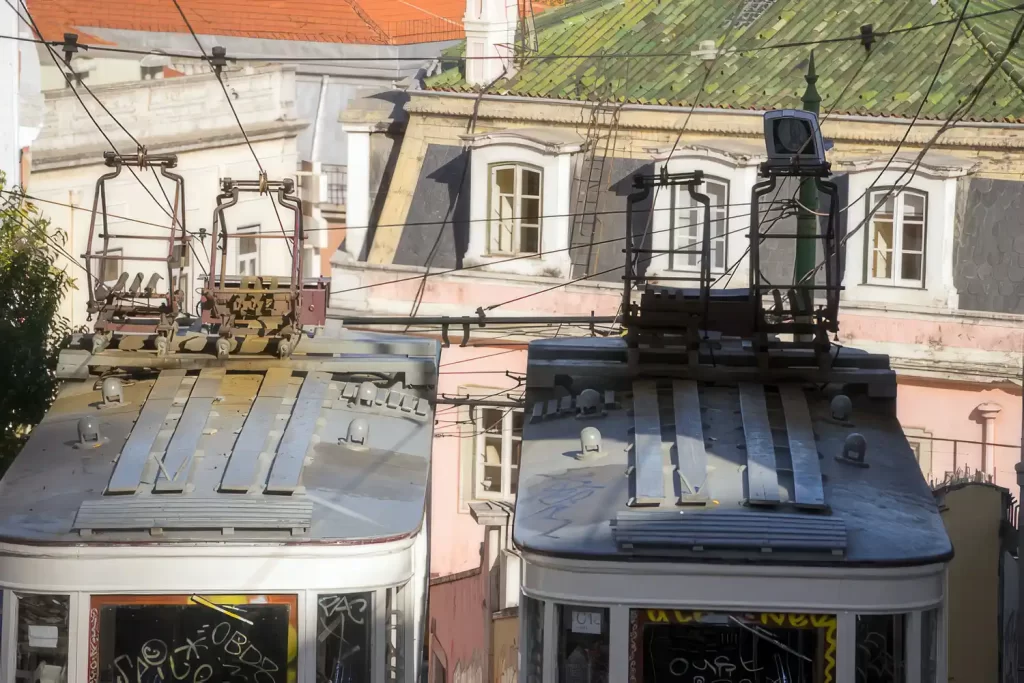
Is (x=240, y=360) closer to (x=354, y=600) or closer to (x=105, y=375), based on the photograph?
(x=105, y=375)

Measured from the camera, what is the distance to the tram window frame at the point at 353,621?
1016 cm

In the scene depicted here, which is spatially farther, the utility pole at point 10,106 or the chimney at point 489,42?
the utility pole at point 10,106

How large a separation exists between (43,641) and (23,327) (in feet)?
22.8

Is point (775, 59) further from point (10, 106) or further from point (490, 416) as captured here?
point (10, 106)

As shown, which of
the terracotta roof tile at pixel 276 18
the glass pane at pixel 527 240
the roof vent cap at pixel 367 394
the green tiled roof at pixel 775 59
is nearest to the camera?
the roof vent cap at pixel 367 394

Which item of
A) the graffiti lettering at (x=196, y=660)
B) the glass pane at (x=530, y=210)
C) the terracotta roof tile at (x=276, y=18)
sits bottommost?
the graffiti lettering at (x=196, y=660)

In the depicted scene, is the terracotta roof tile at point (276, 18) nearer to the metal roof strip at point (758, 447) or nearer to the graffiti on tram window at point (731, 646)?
the metal roof strip at point (758, 447)

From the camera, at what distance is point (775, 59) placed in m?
23.4

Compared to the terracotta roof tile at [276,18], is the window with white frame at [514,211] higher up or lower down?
lower down

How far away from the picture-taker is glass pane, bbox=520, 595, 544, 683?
10031 mm

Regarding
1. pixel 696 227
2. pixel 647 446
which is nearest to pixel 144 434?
pixel 647 446

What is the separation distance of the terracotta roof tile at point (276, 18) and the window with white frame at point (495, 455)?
51.3 ft

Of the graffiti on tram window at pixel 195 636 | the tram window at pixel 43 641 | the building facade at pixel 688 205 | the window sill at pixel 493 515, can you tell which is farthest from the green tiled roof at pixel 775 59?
the tram window at pixel 43 641

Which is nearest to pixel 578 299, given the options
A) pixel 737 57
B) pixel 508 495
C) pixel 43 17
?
pixel 508 495
